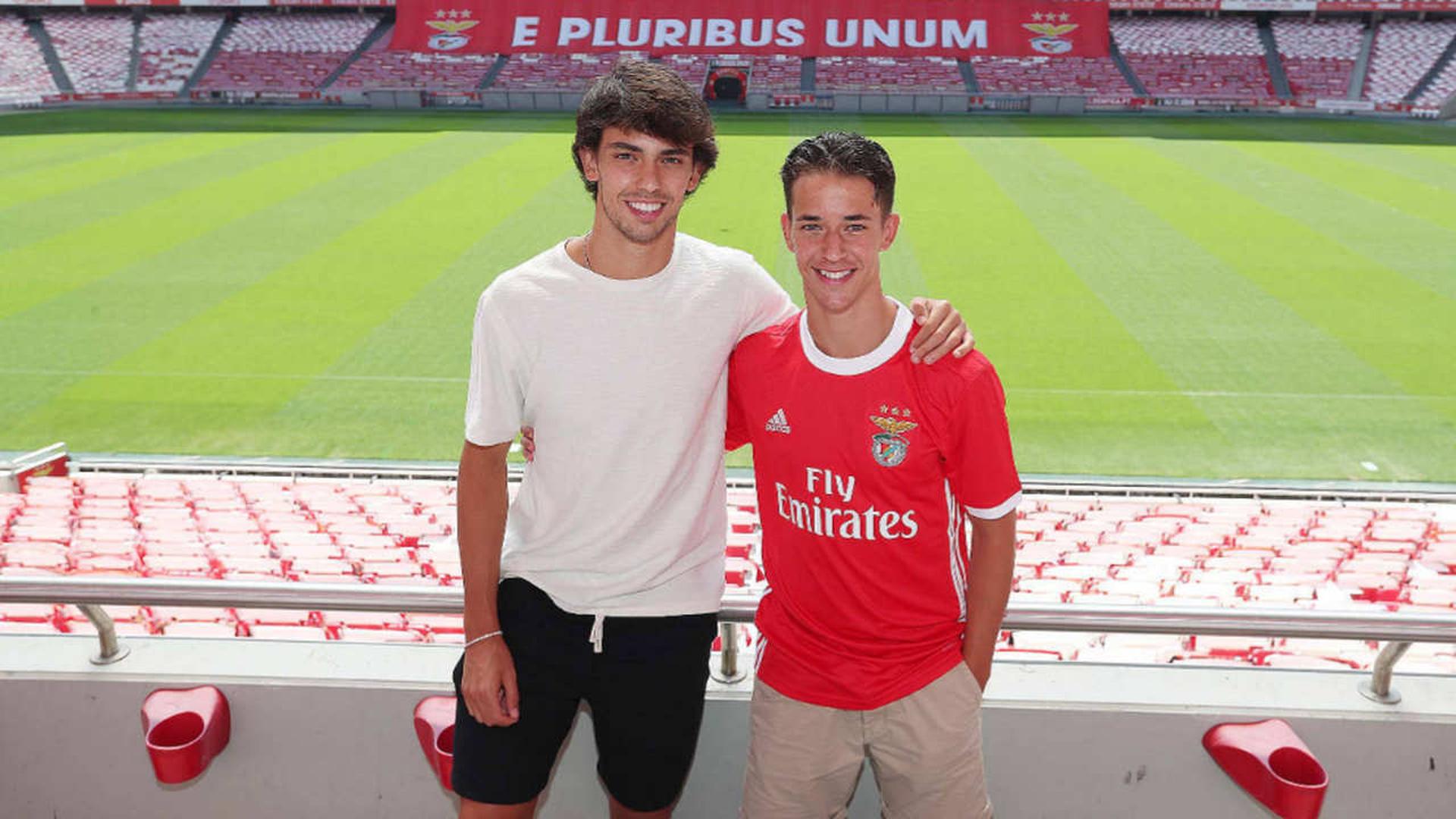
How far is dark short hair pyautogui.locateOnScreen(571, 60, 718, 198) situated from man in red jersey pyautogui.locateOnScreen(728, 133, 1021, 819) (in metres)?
0.24

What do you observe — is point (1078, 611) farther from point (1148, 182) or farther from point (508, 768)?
point (1148, 182)

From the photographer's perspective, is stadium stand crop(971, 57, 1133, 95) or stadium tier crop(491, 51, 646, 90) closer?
stadium stand crop(971, 57, 1133, 95)

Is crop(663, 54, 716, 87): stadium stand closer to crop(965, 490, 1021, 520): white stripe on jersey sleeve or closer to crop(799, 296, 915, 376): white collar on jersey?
crop(799, 296, 915, 376): white collar on jersey

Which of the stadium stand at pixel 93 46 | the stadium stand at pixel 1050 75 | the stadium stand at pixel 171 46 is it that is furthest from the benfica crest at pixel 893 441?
the stadium stand at pixel 93 46

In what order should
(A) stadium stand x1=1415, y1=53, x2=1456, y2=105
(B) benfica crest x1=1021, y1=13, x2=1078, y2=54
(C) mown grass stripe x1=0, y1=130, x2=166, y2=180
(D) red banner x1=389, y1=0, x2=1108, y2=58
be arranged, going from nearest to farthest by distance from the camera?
(C) mown grass stripe x1=0, y1=130, x2=166, y2=180 → (A) stadium stand x1=1415, y1=53, x2=1456, y2=105 → (B) benfica crest x1=1021, y1=13, x2=1078, y2=54 → (D) red banner x1=389, y1=0, x2=1108, y2=58

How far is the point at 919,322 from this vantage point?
223 cm

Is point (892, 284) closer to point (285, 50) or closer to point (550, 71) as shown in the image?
point (550, 71)

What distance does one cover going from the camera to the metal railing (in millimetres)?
2314

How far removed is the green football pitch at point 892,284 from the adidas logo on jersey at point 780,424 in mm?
7712

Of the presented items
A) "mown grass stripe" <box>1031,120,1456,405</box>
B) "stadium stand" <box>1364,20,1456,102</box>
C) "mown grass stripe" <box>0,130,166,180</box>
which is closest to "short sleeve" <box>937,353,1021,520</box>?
"mown grass stripe" <box>1031,120,1456,405</box>

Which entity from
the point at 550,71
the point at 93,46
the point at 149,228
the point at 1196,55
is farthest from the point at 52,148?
the point at 1196,55

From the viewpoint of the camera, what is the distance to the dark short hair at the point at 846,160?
86.3 inches

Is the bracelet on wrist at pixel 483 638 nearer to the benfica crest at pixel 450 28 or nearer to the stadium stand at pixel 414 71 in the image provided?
the stadium stand at pixel 414 71

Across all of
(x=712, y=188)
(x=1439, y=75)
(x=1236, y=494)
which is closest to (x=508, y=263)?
(x=712, y=188)
